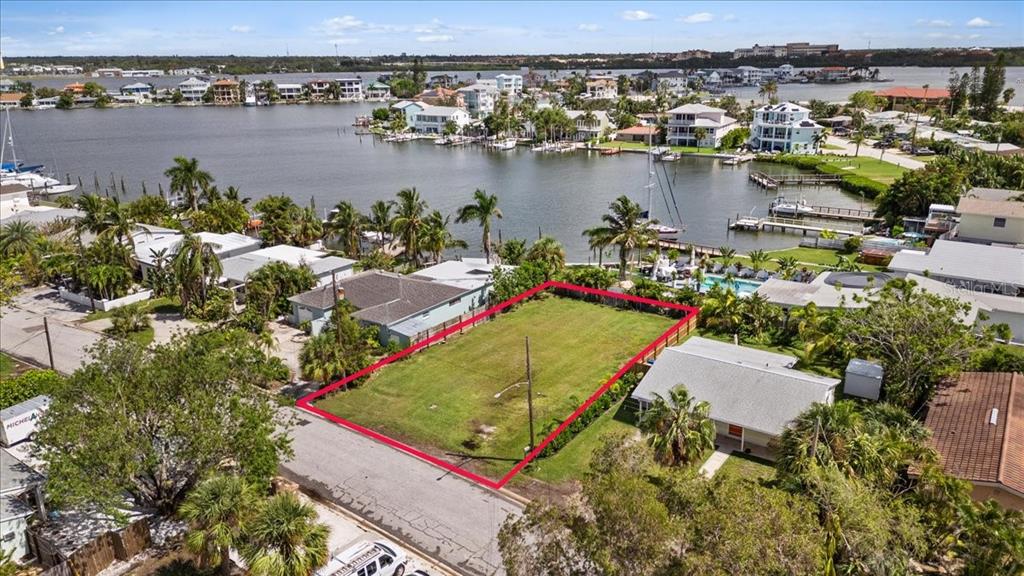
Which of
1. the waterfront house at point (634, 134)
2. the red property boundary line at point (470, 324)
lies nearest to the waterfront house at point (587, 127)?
the waterfront house at point (634, 134)

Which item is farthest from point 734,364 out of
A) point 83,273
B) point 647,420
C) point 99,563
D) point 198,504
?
point 83,273

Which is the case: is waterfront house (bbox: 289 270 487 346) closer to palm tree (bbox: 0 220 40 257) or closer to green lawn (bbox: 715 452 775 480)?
green lawn (bbox: 715 452 775 480)

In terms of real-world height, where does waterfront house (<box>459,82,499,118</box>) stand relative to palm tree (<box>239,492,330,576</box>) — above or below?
above

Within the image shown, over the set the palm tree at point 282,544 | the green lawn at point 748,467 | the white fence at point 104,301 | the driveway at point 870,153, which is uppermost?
the driveway at point 870,153

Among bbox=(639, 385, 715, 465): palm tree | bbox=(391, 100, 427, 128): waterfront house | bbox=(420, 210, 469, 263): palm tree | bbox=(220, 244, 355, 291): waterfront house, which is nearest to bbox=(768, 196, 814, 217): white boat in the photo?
bbox=(420, 210, 469, 263): palm tree

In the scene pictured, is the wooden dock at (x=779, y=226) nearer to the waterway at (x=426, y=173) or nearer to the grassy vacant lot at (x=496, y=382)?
the waterway at (x=426, y=173)

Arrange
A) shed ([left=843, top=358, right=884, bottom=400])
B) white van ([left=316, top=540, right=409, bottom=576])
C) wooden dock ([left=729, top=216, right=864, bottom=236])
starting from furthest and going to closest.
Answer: wooden dock ([left=729, top=216, right=864, bottom=236]) → shed ([left=843, top=358, right=884, bottom=400]) → white van ([left=316, top=540, right=409, bottom=576])
